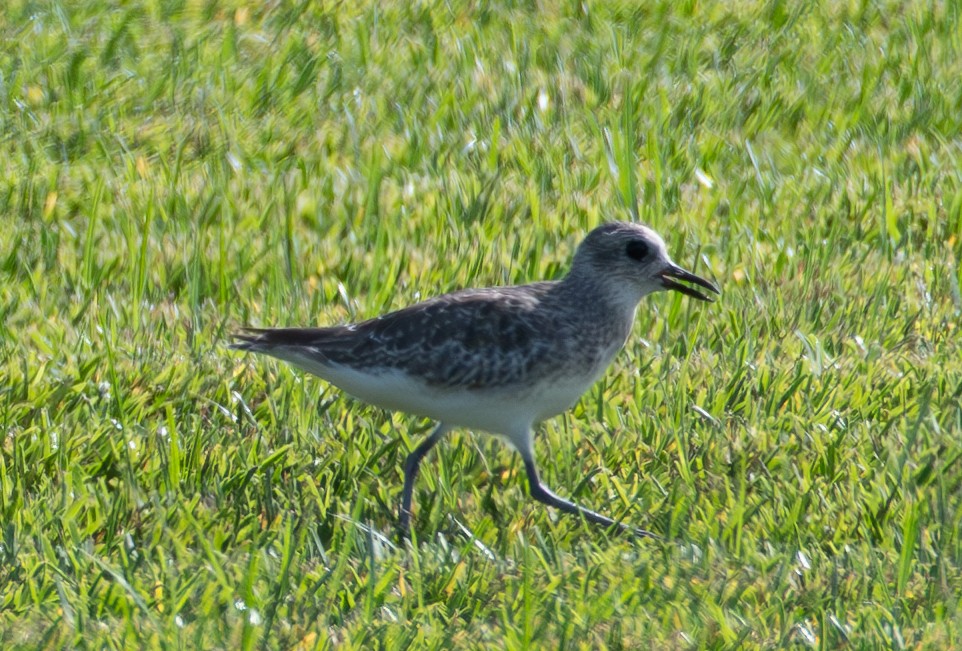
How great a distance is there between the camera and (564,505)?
17.5ft

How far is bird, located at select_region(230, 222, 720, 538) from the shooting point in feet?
17.5

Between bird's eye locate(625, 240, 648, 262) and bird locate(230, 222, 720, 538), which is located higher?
bird's eye locate(625, 240, 648, 262)

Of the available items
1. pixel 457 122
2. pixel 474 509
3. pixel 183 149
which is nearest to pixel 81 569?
pixel 474 509

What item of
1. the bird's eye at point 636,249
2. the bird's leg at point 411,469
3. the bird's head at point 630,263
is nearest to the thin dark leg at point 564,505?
the bird's leg at point 411,469

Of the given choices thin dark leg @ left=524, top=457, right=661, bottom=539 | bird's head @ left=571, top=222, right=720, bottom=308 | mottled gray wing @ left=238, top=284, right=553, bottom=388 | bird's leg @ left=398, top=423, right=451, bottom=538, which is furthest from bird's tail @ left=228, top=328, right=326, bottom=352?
bird's head @ left=571, top=222, right=720, bottom=308

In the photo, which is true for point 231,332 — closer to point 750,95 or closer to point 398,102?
point 398,102

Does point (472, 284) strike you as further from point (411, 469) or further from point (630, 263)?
point (411, 469)

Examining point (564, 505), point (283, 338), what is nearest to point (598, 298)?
point (564, 505)

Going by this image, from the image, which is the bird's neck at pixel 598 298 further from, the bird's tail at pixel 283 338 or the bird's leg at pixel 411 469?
the bird's tail at pixel 283 338

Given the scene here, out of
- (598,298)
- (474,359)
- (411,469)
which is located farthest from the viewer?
(598,298)

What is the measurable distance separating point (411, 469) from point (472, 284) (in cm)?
163

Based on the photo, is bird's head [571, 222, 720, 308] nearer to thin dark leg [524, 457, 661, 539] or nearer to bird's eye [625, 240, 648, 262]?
bird's eye [625, 240, 648, 262]

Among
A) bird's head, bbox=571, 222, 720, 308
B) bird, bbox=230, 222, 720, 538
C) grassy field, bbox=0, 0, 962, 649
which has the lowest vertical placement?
grassy field, bbox=0, 0, 962, 649

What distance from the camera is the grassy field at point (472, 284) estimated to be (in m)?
4.76
